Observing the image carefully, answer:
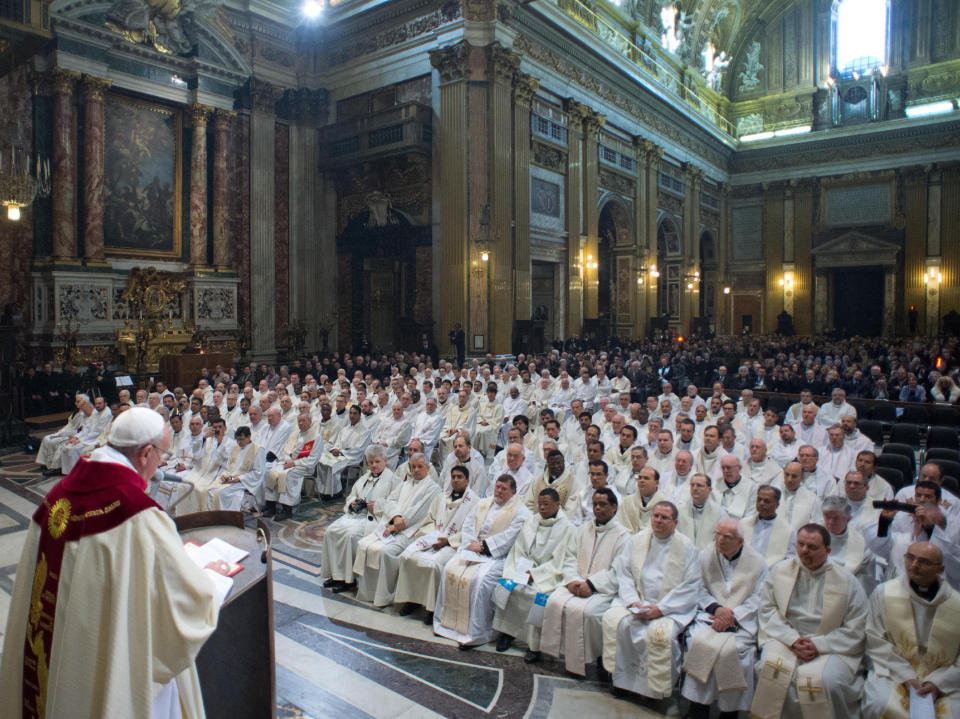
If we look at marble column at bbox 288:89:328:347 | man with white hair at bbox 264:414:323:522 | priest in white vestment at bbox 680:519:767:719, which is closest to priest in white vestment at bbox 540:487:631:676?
priest in white vestment at bbox 680:519:767:719

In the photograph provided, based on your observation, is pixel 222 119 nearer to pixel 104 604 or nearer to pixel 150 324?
pixel 150 324

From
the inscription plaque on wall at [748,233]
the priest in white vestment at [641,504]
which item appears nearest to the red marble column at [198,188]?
the priest in white vestment at [641,504]

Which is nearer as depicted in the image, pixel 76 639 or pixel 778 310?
pixel 76 639

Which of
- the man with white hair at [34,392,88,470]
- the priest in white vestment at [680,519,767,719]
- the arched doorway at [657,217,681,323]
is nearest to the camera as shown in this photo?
the priest in white vestment at [680,519,767,719]

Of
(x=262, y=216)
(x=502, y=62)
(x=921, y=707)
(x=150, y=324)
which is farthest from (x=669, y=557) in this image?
(x=262, y=216)

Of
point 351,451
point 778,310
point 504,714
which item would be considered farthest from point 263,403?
point 778,310

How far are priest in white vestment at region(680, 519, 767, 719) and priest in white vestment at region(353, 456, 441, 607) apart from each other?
95.0 inches

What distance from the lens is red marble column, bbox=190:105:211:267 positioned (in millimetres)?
16969

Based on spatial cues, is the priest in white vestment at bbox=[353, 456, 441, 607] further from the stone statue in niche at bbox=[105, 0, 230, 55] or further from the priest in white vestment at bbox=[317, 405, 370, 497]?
the stone statue in niche at bbox=[105, 0, 230, 55]

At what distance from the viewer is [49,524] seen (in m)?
2.27

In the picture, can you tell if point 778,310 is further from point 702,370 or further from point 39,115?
point 39,115

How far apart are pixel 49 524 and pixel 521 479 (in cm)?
495

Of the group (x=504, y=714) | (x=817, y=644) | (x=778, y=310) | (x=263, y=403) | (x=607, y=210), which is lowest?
(x=504, y=714)

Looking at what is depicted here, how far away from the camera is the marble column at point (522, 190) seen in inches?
689
